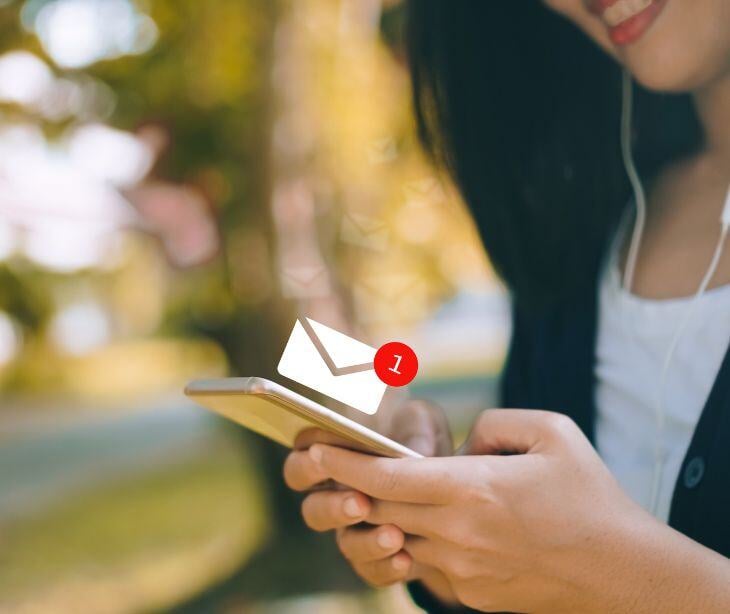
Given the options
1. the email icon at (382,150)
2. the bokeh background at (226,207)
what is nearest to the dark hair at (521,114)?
the bokeh background at (226,207)

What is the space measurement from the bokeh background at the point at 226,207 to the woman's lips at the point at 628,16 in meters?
1.60

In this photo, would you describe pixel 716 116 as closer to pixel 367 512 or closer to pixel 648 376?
pixel 648 376

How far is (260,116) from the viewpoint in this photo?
3.63m

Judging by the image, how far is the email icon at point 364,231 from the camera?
3832mm

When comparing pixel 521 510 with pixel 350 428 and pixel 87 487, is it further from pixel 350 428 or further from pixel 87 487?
pixel 87 487

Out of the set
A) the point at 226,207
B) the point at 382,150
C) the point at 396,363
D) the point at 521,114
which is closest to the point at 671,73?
the point at 521,114

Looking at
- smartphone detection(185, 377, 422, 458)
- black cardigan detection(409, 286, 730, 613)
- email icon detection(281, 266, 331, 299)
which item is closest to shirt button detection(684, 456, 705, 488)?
black cardigan detection(409, 286, 730, 613)

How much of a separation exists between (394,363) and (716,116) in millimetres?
598

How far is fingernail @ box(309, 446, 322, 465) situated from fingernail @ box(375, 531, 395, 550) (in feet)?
0.34

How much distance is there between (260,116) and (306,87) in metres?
0.22

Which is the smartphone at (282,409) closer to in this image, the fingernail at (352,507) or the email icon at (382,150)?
the fingernail at (352,507)

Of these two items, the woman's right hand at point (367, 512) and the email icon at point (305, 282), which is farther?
the email icon at point (305, 282)

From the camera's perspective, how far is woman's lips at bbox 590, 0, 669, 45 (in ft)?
3.33

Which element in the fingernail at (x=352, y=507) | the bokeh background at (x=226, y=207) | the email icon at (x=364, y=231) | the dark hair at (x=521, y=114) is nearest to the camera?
the fingernail at (x=352, y=507)
